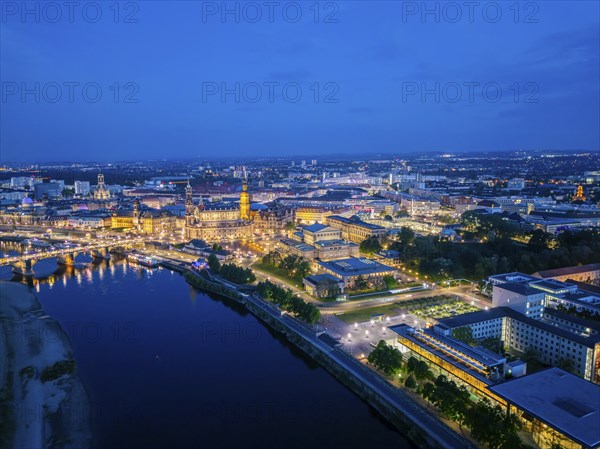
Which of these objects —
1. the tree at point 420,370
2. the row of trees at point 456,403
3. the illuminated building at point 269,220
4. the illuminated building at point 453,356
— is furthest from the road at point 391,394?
the illuminated building at point 269,220

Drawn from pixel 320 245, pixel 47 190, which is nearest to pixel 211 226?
pixel 320 245

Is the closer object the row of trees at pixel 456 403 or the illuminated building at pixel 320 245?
the row of trees at pixel 456 403

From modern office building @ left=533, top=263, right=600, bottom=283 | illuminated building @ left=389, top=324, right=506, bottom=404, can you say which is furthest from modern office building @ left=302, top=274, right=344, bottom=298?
modern office building @ left=533, top=263, right=600, bottom=283

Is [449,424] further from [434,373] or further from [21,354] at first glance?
[21,354]

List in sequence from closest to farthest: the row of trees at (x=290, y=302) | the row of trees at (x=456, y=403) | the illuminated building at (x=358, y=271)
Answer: the row of trees at (x=456, y=403) < the row of trees at (x=290, y=302) < the illuminated building at (x=358, y=271)

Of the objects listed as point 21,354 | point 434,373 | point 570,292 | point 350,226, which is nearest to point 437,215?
point 350,226

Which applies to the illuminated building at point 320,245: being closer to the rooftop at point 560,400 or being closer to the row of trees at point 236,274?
the row of trees at point 236,274
